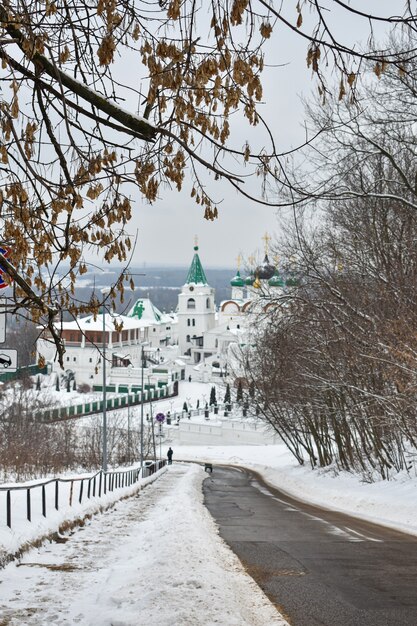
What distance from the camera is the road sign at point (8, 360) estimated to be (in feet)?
30.8

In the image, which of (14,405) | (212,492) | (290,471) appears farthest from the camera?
(14,405)

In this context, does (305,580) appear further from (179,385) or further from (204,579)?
(179,385)

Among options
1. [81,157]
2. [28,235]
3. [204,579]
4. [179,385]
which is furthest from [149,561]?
[179,385]

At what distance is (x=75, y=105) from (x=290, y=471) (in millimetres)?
34331

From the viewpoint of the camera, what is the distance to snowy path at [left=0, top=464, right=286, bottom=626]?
6648 millimetres

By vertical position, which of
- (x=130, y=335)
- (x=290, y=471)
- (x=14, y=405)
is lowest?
(x=290, y=471)

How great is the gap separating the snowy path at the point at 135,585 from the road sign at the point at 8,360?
2332 millimetres

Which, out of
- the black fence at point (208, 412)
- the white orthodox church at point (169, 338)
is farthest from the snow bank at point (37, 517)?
the white orthodox church at point (169, 338)

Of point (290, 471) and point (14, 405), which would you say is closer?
point (290, 471)

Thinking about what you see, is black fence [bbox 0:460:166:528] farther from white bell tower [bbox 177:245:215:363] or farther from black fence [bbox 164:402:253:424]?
white bell tower [bbox 177:245:215:363]

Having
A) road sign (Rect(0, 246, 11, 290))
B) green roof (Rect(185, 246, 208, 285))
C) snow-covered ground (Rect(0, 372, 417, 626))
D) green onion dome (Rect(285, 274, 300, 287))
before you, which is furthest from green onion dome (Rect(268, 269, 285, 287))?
green roof (Rect(185, 246, 208, 285))

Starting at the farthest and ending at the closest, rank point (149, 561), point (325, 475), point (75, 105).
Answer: point (325, 475), point (149, 561), point (75, 105)

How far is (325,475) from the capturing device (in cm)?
3145

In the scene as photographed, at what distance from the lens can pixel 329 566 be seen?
975cm
